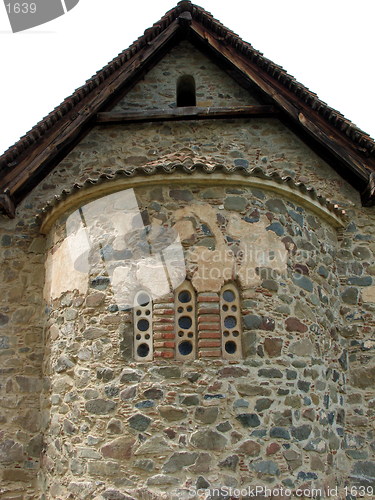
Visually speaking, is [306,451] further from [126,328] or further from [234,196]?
[234,196]

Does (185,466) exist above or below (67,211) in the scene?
below

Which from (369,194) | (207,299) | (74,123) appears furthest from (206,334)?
(74,123)

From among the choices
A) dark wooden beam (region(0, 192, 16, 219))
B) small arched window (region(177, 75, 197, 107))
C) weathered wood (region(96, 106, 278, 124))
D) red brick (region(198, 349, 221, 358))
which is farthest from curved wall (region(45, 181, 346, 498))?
small arched window (region(177, 75, 197, 107))

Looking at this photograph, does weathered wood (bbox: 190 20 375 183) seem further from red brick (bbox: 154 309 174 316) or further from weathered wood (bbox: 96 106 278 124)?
red brick (bbox: 154 309 174 316)

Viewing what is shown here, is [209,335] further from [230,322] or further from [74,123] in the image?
[74,123]

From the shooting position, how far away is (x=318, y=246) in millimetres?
8195

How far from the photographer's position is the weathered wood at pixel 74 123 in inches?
341

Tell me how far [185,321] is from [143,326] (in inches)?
A: 18.3

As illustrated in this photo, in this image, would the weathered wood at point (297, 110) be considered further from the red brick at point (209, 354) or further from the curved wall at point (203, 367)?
the red brick at point (209, 354)

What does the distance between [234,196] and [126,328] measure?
203cm

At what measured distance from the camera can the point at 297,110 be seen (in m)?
8.98

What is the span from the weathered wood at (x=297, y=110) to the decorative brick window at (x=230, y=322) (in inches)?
106

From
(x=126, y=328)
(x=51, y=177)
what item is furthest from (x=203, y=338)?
(x=51, y=177)

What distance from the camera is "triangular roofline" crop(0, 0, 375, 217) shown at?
871cm
